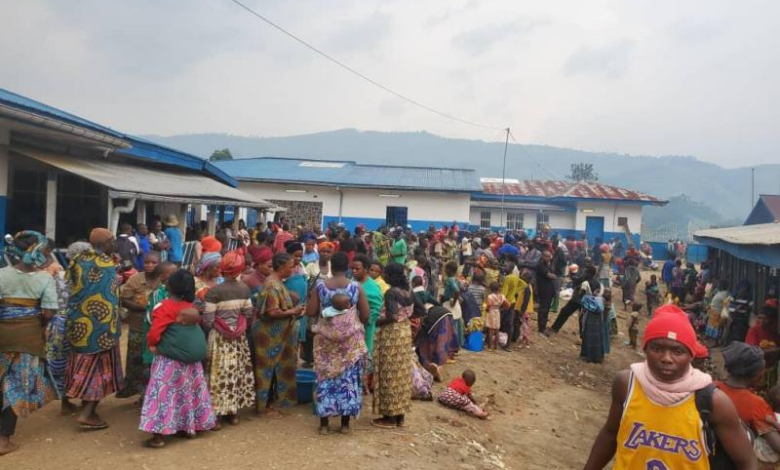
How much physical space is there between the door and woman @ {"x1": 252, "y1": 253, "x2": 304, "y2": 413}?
2551 centimetres

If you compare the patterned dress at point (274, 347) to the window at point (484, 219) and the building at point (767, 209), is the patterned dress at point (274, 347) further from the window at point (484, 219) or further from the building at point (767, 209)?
the window at point (484, 219)

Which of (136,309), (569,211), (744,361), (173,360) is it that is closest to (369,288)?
(173,360)

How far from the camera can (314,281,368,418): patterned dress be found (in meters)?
5.14

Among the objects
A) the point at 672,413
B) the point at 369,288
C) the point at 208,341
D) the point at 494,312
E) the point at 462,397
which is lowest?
the point at 462,397

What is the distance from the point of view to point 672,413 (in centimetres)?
257

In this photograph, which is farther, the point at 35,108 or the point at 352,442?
the point at 35,108

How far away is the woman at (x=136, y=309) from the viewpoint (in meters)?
5.60

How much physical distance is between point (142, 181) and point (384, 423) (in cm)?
842

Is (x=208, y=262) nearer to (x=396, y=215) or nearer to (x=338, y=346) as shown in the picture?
(x=338, y=346)

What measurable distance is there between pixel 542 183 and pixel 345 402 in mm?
30600

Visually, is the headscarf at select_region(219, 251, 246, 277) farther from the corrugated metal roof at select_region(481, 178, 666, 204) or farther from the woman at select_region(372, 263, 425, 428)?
the corrugated metal roof at select_region(481, 178, 666, 204)

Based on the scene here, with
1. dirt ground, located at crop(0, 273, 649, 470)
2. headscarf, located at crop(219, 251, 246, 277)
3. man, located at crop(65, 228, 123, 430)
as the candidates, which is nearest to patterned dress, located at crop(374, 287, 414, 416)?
dirt ground, located at crop(0, 273, 649, 470)

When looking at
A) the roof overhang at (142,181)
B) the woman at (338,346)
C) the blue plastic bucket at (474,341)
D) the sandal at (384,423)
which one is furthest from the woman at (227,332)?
the roof overhang at (142,181)

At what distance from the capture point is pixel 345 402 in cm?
521
